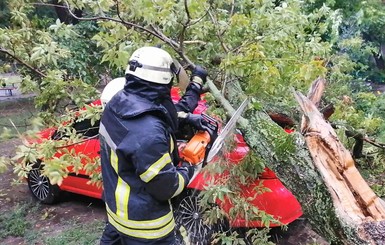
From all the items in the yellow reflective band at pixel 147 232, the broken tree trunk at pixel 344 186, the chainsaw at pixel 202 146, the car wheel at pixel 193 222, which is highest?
the broken tree trunk at pixel 344 186

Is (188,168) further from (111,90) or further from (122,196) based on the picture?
(111,90)

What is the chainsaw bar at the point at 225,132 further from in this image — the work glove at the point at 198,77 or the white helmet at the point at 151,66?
the white helmet at the point at 151,66

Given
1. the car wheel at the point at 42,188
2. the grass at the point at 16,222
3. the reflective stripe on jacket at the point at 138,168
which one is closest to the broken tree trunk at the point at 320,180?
the reflective stripe on jacket at the point at 138,168

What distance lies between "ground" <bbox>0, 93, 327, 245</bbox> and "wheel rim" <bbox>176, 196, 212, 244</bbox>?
802 mm

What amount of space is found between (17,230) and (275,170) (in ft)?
11.4

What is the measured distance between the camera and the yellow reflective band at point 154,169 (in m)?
2.27

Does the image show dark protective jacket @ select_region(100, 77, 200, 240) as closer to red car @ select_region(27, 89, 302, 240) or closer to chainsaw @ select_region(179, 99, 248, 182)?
chainsaw @ select_region(179, 99, 248, 182)

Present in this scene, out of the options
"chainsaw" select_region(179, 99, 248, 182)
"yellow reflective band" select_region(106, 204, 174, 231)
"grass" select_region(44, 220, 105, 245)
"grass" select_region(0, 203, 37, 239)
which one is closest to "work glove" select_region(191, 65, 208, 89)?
"chainsaw" select_region(179, 99, 248, 182)

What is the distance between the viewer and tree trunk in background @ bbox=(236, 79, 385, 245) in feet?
7.38

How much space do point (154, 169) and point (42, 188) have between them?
3.87 meters

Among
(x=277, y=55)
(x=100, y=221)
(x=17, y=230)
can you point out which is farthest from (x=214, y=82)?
(x=17, y=230)

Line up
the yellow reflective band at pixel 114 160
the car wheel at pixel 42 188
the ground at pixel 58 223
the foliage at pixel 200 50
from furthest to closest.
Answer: the car wheel at pixel 42 188 → the ground at pixel 58 223 → the foliage at pixel 200 50 → the yellow reflective band at pixel 114 160

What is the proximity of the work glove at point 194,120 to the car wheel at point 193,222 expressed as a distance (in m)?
1.31

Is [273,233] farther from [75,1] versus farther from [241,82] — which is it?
[75,1]
